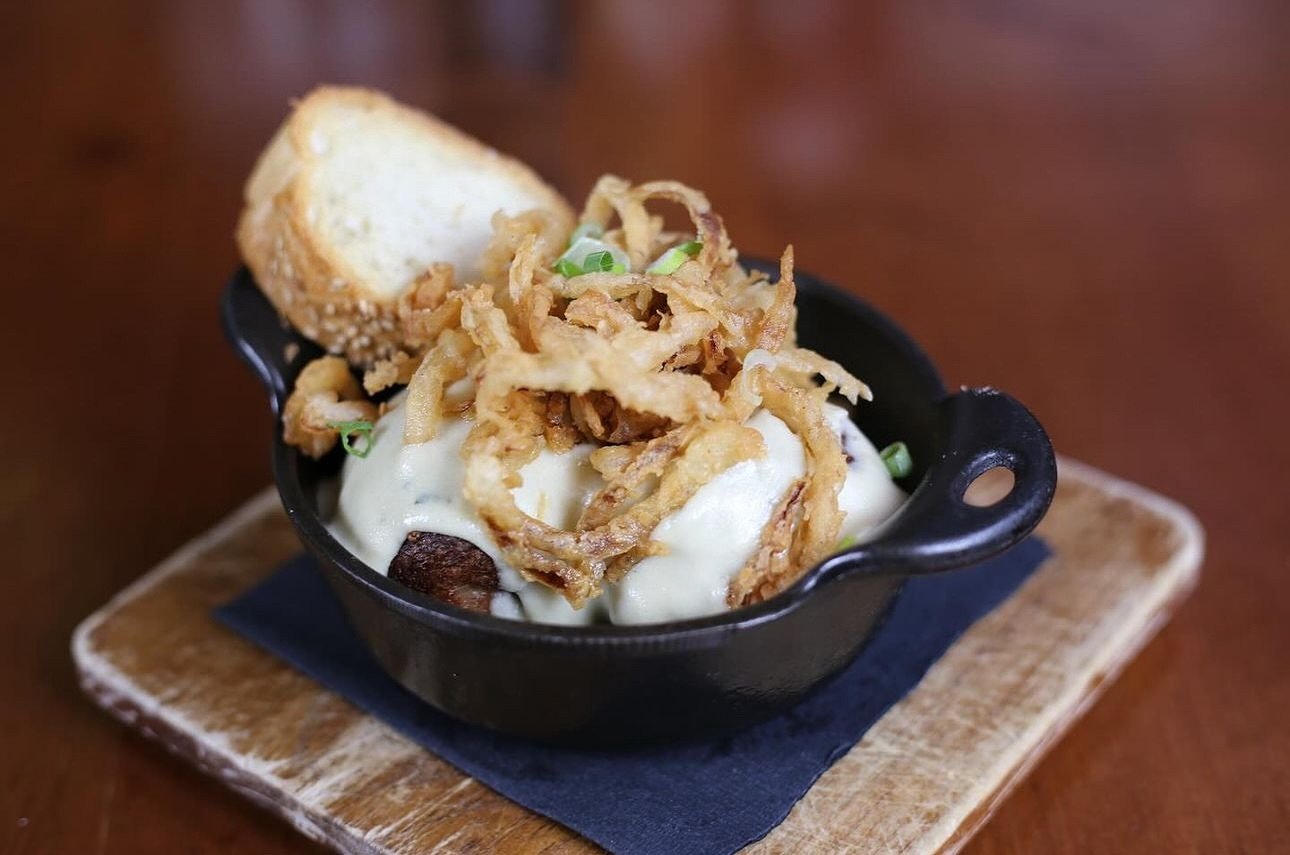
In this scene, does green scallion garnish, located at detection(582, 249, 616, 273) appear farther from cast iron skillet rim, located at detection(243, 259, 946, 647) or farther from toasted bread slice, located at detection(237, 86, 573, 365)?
cast iron skillet rim, located at detection(243, 259, 946, 647)

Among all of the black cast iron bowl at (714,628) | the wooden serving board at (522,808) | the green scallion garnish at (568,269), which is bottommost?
the wooden serving board at (522,808)

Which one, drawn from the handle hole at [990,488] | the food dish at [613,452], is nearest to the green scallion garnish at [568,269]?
the food dish at [613,452]

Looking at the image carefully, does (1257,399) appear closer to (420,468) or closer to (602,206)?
(602,206)

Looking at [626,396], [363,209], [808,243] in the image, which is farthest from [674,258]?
[808,243]

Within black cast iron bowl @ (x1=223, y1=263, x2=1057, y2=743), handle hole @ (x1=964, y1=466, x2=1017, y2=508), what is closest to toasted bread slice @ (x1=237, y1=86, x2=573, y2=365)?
black cast iron bowl @ (x1=223, y1=263, x2=1057, y2=743)

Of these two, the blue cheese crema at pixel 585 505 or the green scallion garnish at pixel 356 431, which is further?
the green scallion garnish at pixel 356 431

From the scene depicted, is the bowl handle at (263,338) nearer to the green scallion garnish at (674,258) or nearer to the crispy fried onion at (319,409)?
the crispy fried onion at (319,409)
